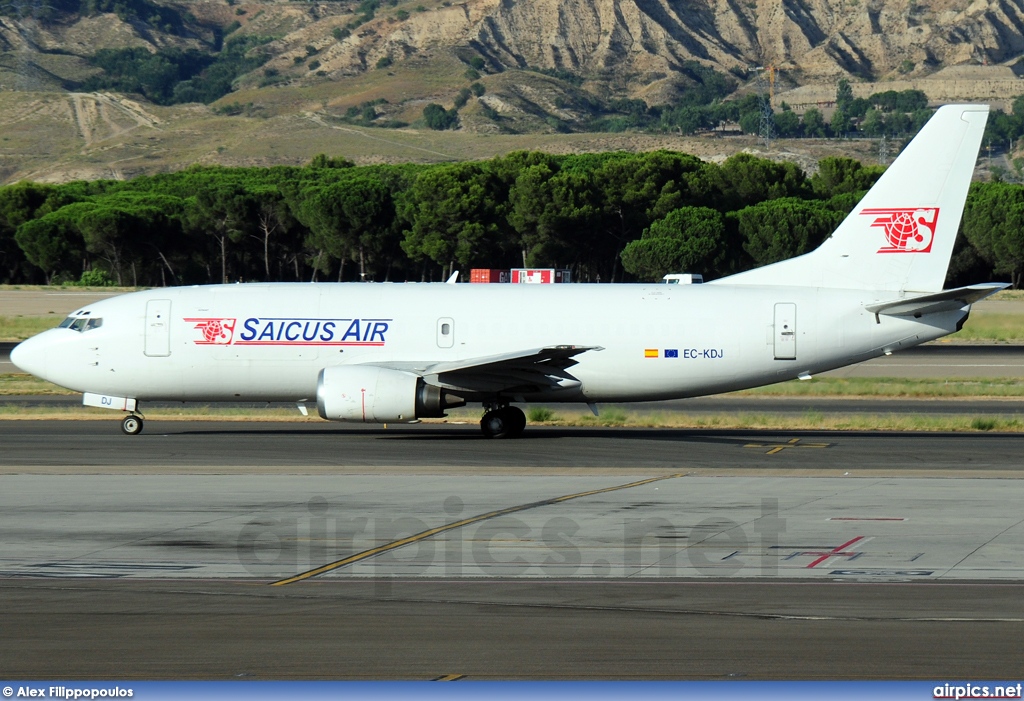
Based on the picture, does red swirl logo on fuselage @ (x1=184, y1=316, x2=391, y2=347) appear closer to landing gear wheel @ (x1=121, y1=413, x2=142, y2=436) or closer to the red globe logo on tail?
landing gear wheel @ (x1=121, y1=413, x2=142, y2=436)

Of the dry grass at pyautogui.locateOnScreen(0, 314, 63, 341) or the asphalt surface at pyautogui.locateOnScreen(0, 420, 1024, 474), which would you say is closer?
the asphalt surface at pyautogui.locateOnScreen(0, 420, 1024, 474)

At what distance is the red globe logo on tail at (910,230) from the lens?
31406 millimetres

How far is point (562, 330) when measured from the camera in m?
32.0

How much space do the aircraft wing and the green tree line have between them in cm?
8280

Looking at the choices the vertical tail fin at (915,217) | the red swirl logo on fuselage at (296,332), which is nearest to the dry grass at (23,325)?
the red swirl logo on fuselage at (296,332)

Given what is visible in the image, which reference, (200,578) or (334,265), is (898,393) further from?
(334,265)

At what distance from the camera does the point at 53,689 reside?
25.3ft

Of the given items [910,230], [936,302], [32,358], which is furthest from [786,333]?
[32,358]

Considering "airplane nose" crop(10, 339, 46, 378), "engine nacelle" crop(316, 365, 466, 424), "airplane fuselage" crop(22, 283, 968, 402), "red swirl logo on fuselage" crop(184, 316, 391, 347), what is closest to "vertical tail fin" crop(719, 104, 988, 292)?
"airplane fuselage" crop(22, 283, 968, 402)

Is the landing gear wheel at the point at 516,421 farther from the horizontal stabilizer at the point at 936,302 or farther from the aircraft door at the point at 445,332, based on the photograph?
the horizontal stabilizer at the point at 936,302

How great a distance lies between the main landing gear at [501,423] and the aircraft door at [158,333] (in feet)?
25.0

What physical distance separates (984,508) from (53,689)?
16.2m

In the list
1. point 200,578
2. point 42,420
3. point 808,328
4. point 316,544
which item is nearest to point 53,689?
point 200,578

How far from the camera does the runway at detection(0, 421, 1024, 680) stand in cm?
1157
